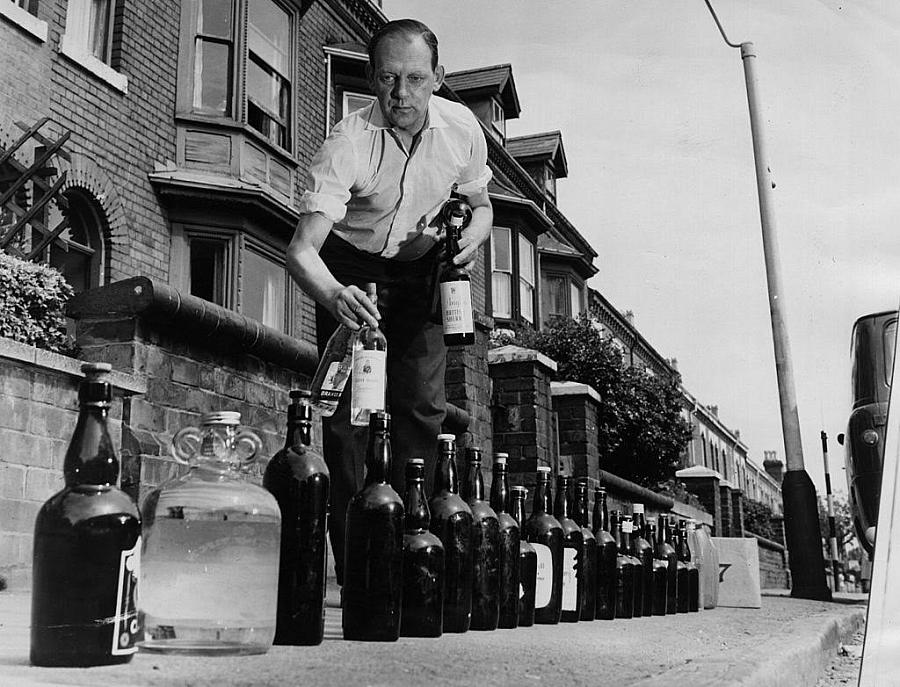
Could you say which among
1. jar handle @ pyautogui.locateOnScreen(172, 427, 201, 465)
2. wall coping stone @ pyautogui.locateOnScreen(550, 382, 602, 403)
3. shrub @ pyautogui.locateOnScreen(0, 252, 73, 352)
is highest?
wall coping stone @ pyautogui.locateOnScreen(550, 382, 602, 403)

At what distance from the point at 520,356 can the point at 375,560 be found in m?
1.77

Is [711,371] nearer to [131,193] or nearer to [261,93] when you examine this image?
[261,93]

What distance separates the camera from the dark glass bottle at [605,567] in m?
2.17

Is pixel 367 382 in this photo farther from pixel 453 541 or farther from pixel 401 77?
pixel 401 77

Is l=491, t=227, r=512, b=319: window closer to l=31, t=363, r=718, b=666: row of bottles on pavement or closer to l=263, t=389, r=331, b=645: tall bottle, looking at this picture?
l=31, t=363, r=718, b=666: row of bottles on pavement

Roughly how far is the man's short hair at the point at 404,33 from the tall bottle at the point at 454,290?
0.92 ft

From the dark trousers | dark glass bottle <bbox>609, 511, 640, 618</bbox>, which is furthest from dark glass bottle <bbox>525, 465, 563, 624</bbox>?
dark glass bottle <bbox>609, 511, 640, 618</bbox>

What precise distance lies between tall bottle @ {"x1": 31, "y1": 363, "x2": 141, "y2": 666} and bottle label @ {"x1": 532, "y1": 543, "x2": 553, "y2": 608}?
1.04 meters

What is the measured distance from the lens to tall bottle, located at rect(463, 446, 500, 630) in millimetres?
1606

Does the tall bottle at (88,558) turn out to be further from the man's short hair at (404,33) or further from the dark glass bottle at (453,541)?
the man's short hair at (404,33)

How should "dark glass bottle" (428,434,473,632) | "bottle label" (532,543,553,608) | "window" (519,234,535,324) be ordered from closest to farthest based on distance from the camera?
"dark glass bottle" (428,434,473,632) → "bottle label" (532,543,553,608) → "window" (519,234,535,324)

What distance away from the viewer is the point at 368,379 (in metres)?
1.49

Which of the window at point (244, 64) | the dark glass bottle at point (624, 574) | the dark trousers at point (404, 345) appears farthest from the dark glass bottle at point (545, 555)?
the window at point (244, 64)

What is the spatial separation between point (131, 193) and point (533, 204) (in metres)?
0.92
